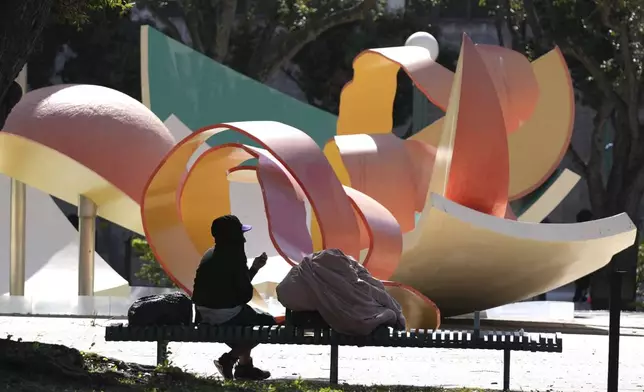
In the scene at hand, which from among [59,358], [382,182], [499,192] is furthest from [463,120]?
[59,358]

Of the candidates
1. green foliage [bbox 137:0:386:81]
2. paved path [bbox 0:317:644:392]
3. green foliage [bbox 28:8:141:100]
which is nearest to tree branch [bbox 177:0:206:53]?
green foliage [bbox 137:0:386:81]

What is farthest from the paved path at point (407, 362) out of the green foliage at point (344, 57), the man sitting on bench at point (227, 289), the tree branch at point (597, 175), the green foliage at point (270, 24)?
the green foliage at point (344, 57)

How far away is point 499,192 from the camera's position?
1299 centimetres

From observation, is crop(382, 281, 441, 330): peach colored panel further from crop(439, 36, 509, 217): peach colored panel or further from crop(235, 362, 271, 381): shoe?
crop(235, 362, 271, 381): shoe

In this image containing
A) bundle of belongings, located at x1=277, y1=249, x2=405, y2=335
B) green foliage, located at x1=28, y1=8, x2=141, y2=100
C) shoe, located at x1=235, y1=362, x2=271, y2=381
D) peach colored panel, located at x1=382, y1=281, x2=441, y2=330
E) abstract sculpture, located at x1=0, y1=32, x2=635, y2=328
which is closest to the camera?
bundle of belongings, located at x1=277, y1=249, x2=405, y2=335

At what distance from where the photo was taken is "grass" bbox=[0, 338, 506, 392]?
21.0 ft

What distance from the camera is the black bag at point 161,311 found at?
8173mm

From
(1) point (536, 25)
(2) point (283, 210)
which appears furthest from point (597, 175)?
(2) point (283, 210)

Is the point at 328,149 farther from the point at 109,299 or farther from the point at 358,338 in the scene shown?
the point at 358,338

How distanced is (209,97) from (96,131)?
5058mm

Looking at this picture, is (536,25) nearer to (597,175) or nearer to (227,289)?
(597,175)

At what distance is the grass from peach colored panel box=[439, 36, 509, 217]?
592cm

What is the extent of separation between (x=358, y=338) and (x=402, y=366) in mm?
2590

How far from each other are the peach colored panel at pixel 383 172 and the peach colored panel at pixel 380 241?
2.14 m
